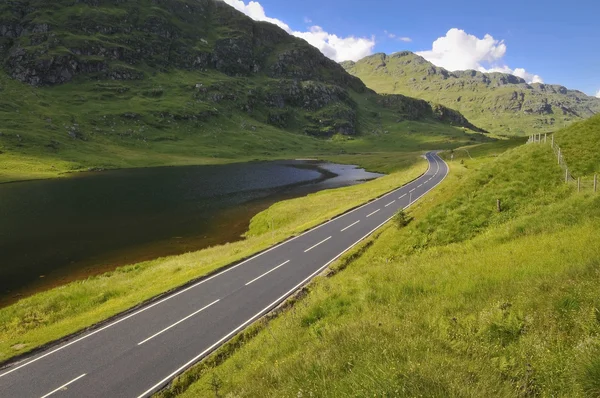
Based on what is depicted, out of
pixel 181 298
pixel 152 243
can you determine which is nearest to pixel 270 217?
pixel 152 243

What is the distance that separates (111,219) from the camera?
197 feet

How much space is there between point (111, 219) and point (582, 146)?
65564mm

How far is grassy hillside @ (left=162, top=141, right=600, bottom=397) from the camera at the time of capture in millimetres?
6371

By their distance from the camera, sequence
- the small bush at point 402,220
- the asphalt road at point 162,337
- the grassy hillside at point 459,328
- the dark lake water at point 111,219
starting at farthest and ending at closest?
1. the dark lake water at point 111,219
2. the small bush at point 402,220
3. the asphalt road at point 162,337
4. the grassy hillside at point 459,328

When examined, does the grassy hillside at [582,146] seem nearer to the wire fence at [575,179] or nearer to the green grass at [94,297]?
the wire fence at [575,179]

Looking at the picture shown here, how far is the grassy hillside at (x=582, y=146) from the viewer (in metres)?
25.7

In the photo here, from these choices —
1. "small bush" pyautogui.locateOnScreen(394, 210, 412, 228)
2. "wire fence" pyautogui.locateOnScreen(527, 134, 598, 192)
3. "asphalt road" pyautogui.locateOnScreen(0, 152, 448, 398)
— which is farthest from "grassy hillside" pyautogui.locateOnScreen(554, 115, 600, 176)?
"asphalt road" pyautogui.locateOnScreen(0, 152, 448, 398)

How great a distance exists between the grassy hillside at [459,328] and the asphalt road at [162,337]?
167 centimetres

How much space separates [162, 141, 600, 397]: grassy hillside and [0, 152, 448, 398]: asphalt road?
1675 mm

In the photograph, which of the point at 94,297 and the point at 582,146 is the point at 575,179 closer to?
the point at 582,146

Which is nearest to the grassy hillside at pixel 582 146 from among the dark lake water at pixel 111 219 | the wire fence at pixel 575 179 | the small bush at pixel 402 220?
the wire fence at pixel 575 179

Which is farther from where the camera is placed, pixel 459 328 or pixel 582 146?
pixel 582 146

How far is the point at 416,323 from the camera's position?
998 centimetres

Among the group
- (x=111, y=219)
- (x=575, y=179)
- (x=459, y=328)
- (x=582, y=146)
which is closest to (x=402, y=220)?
(x=575, y=179)
